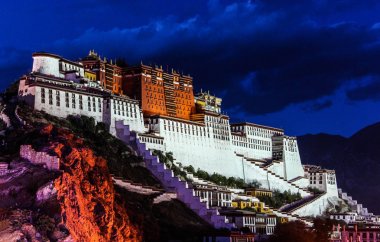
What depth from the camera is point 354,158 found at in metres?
170

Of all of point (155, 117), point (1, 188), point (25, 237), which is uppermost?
point (155, 117)

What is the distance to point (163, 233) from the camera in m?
61.3

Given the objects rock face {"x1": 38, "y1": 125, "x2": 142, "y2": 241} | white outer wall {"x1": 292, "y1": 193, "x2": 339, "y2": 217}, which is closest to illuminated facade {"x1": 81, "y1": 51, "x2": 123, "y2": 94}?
white outer wall {"x1": 292, "y1": 193, "x2": 339, "y2": 217}

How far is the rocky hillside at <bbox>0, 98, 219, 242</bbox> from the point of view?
4381 centimetres

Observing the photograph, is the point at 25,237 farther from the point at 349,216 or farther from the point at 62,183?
the point at 349,216

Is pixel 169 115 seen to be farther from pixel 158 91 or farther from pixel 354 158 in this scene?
pixel 354 158

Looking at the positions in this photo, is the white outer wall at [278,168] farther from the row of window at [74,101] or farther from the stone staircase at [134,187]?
the stone staircase at [134,187]

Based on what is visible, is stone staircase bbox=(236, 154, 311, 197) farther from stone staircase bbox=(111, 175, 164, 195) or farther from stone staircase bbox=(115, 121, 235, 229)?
stone staircase bbox=(111, 175, 164, 195)

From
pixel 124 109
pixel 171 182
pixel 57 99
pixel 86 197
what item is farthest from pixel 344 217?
pixel 86 197

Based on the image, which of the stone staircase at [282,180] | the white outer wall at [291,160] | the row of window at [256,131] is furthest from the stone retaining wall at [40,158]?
the white outer wall at [291,160]

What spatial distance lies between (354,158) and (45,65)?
106862mm

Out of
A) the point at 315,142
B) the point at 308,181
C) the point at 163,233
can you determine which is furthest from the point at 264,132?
the point at 315,142

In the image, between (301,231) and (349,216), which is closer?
(301,231)

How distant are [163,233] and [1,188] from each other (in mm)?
17454
